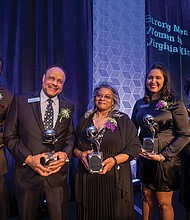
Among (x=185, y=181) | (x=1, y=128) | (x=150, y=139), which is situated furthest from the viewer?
(x=185, y=181)

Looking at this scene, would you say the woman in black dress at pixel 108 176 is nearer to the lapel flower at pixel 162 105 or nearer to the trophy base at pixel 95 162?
the trophy base at pixel 95 162

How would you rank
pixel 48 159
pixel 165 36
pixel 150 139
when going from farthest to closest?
pixel 165 36 → pixel 150 139 → pixel 48 159

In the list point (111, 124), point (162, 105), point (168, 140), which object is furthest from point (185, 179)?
point (111, 124)

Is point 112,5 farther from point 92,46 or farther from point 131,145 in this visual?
point 131,145

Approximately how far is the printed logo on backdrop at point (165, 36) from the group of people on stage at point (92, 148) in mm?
1869

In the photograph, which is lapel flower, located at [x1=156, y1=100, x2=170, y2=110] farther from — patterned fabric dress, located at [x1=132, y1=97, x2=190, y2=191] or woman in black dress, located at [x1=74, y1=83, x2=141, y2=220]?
woman in black dress, located at [x1=74, y1=83, x2=141, y2=220]

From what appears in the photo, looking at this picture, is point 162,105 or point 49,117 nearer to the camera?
point 49,117

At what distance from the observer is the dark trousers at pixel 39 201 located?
4.53 feet

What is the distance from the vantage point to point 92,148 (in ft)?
4.83

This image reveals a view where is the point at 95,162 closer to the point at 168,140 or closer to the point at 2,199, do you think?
the point at 168,140

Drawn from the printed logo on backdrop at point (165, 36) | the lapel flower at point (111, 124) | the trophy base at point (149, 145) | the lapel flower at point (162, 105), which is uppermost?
the printed logo on backdrop at point (165, 36)

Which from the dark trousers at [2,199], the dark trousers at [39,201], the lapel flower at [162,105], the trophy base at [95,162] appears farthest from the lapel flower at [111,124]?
the dark trousers at [2,199]

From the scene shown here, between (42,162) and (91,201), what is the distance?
0.43 meters

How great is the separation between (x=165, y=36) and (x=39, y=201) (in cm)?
314
